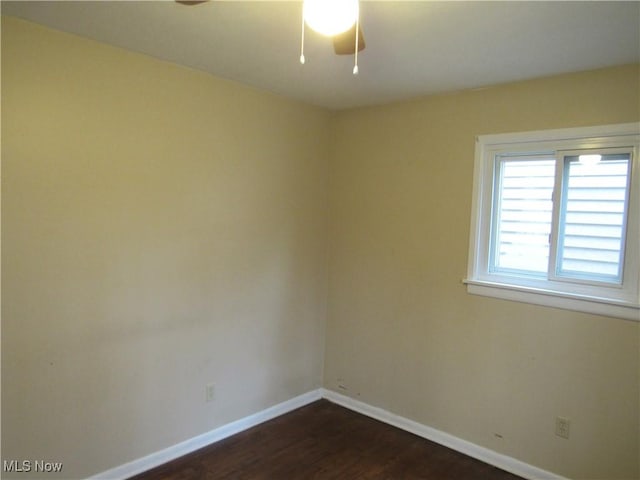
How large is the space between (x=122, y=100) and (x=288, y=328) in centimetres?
200

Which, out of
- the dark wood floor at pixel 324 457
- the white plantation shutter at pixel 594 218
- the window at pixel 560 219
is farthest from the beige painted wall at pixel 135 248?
the white plantation shutter at pixel 594 218

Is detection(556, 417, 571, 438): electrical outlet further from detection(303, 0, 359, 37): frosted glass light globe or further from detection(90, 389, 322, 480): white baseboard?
detection(303, 0, 359, 37): frosted glass light globe

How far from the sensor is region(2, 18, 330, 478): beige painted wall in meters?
2.05

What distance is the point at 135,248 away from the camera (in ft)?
7.97

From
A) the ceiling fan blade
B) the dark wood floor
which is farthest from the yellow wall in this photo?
the ceiling fan blade

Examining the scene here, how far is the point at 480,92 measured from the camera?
277 centimetres

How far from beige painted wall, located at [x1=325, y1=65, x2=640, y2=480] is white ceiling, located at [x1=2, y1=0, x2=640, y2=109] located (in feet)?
0.92

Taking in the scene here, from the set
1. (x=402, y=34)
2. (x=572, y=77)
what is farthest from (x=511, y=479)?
(x=402, y=34)

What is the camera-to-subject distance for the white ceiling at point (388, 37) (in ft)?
5.68

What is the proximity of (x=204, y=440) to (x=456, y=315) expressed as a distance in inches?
74.9

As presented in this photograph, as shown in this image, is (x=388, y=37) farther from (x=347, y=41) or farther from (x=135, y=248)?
(x=135, y=248)

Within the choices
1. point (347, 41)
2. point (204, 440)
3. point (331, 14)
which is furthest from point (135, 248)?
point (331, 14)

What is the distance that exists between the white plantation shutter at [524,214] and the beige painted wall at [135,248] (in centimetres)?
149

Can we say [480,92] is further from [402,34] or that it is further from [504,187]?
[402,34]
